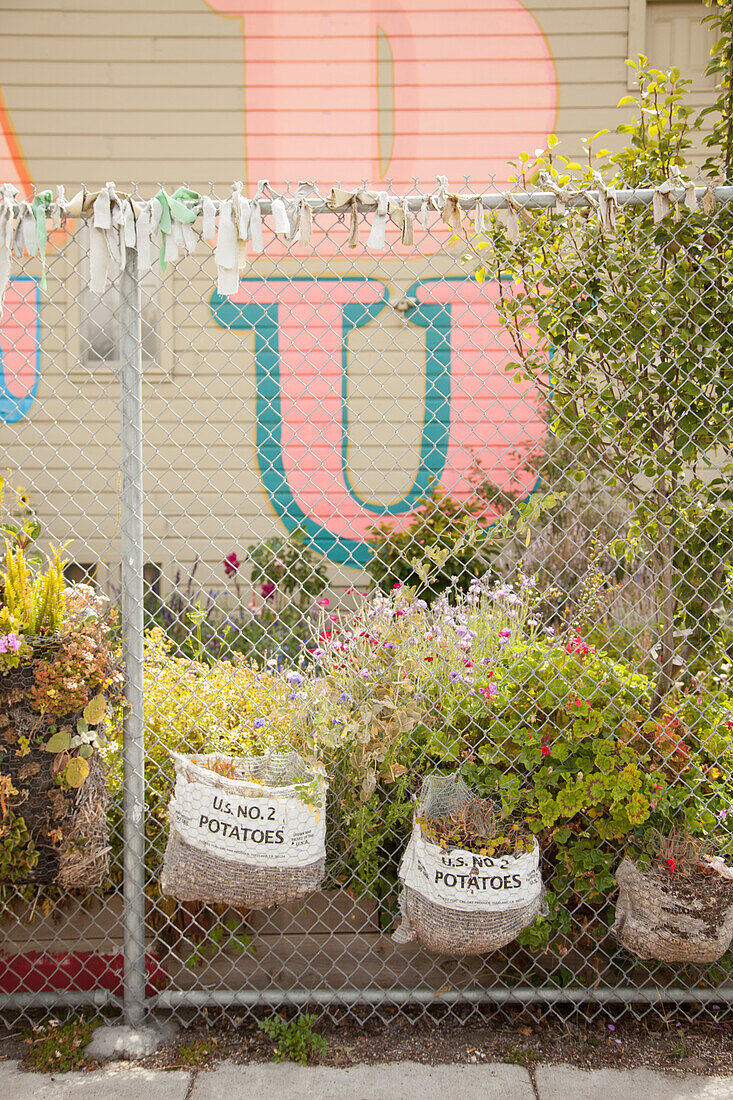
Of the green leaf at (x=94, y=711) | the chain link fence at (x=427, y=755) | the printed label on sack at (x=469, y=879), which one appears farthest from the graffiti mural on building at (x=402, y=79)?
the printed label on sack at (x=469, y=879)

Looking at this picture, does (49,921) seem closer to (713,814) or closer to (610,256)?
(713,814)

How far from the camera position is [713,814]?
2385 millimetres

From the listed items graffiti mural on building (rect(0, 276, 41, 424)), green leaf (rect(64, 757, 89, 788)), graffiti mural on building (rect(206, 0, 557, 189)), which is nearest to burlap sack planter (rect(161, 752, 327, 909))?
green leaf (rect(64, 757, 89, 788))

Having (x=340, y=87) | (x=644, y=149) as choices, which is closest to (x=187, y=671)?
(x=644, y=149)

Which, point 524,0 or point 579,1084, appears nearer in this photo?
point 579,1084

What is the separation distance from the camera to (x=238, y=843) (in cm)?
216

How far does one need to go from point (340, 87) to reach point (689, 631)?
14.5 feet

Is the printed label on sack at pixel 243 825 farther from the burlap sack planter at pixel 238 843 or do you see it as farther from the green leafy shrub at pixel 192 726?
the green leafy shrub at pixel 192 726

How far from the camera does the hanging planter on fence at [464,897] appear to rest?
85.6 inches

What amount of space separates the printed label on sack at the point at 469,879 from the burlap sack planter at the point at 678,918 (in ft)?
1.00

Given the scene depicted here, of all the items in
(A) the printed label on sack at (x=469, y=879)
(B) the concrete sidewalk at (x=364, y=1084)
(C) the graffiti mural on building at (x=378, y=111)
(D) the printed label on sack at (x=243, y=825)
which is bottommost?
(B) the concrete sidewalk at (x=364, y=1084)

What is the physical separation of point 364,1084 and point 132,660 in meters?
1.25

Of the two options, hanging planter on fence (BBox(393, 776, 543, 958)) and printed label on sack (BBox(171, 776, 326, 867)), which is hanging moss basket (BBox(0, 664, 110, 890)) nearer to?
printed label on sack (BBox(171, 776, 326, 867))

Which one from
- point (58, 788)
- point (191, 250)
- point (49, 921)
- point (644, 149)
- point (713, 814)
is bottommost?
point (49, 921)
